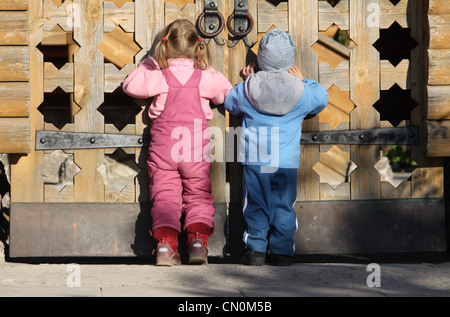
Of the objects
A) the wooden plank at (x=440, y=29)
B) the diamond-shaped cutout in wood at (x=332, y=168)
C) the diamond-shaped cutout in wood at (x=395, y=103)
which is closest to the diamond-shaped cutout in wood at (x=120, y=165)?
the diamond-shaped cutout in wood at (x=332, y=168)

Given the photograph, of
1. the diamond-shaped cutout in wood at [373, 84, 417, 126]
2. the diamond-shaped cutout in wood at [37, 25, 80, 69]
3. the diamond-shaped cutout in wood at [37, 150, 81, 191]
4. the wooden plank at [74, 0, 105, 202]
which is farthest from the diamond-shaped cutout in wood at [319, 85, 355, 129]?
the diamond-shaped cutout in wood at [37, 150, 81, 191]

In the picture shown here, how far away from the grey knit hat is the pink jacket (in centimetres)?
32

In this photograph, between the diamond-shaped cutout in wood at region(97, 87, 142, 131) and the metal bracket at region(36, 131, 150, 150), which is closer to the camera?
the metal bracket at region(36, 131, 150, 150)

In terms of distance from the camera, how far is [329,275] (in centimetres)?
458

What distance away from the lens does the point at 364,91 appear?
211 inches

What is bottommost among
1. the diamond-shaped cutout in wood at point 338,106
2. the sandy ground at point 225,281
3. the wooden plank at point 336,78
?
the sandy ground at point 225,281

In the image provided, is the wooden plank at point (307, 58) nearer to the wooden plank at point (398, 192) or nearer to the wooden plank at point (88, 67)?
the wooden plank at point (398, 192)

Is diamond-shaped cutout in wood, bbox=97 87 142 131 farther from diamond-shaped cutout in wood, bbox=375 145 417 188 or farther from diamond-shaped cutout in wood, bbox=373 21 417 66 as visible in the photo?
diamond-shaped cutout in wood, bbox=375 145 417 188

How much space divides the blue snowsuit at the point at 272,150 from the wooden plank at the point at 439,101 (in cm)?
72

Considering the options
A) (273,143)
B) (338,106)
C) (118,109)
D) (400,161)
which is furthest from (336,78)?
(400,161)

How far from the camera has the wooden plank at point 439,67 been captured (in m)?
5.15

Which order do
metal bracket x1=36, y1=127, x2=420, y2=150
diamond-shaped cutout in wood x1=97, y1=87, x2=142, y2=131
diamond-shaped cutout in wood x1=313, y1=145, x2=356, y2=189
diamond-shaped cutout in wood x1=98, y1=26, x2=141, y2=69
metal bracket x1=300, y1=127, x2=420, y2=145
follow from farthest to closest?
diamond-shaped cutout in wood x1=97, y1=87, x2=142, y2=131 → diamond-shaped cutout in wood x1=313, y1=145, x2=356, y2=189 → diamond-shaped cutout in wood x1=98, y1=26, x2=141, y2=69 → metal bracket x1=300, y1=127, x2=420, y2=145 → metal bracket x1=36, y1=127, x2=420, y2=150

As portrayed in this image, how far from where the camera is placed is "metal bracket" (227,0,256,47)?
5273 millimetres

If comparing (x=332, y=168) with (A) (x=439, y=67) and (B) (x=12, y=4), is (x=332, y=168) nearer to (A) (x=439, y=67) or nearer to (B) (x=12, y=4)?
(A) (x=439, y=67)
